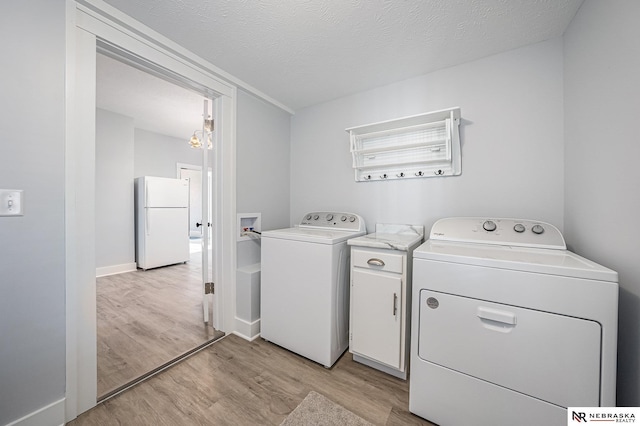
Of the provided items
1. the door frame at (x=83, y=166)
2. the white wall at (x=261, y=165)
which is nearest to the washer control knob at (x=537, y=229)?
the white wall at (x=261, y=165)

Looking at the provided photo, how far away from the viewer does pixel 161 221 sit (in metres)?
4.03

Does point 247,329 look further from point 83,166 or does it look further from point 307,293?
point 83,166

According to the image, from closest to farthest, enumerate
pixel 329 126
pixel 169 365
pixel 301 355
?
pixel 169 365, pixel 301 355, pixel 329 126

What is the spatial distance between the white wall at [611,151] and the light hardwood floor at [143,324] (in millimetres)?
2555

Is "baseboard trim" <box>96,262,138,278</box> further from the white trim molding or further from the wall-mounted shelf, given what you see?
the wall-mounted shelf

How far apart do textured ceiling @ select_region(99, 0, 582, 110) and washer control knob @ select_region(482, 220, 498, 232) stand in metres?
1.22

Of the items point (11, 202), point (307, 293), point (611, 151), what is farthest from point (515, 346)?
point (11, 202)

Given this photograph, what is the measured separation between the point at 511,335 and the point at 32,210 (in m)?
2.31

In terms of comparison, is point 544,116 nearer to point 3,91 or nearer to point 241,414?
point 241,414

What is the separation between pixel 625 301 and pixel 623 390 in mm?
398

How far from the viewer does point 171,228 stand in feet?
13.6

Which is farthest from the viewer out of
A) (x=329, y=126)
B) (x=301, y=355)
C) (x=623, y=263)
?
(x=329, y=126)

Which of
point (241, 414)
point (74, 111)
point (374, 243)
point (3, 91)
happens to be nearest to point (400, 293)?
point (374, 243)

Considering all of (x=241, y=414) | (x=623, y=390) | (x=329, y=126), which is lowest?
(x=241, y=414)
